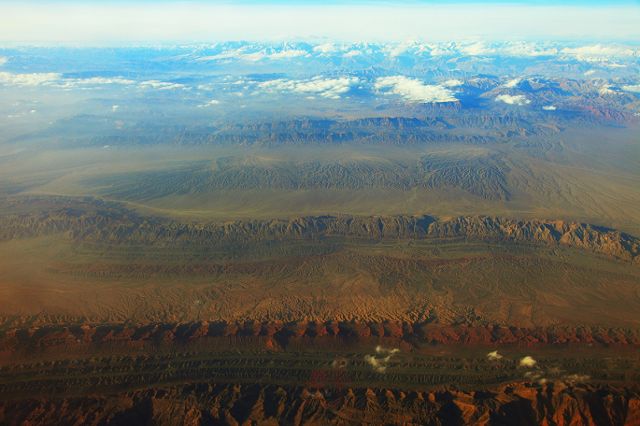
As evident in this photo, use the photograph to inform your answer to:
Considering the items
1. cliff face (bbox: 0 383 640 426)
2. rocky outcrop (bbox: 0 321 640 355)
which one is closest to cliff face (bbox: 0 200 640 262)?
rocky outcrop (bbox: 0 321 640 355)

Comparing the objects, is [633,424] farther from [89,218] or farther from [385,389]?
[89,218]

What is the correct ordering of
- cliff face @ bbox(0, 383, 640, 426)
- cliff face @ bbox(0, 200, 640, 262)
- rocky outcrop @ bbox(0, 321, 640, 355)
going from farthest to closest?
1. cliff face @ bbox(0, 200, 640, 262)
2. rocky outcrop @ bbox(0, 321, 640, 355)
3. cliff face @ bbox(0, 383, 640, 426)

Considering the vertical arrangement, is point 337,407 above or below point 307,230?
below

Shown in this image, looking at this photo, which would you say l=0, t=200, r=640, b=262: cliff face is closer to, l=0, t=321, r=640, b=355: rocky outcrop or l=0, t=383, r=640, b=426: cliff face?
l=0, t=321, r=640, b=355: rocky outcrop

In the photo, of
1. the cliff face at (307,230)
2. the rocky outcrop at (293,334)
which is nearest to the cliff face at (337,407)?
the rocky outcrop at (293,334)

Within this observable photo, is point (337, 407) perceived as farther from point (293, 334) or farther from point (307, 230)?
point (307, 230)

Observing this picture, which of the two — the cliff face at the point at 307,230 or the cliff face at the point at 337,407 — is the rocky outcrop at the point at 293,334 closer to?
the cliff face at the point at 337,407

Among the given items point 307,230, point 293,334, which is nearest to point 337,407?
point 293,334
